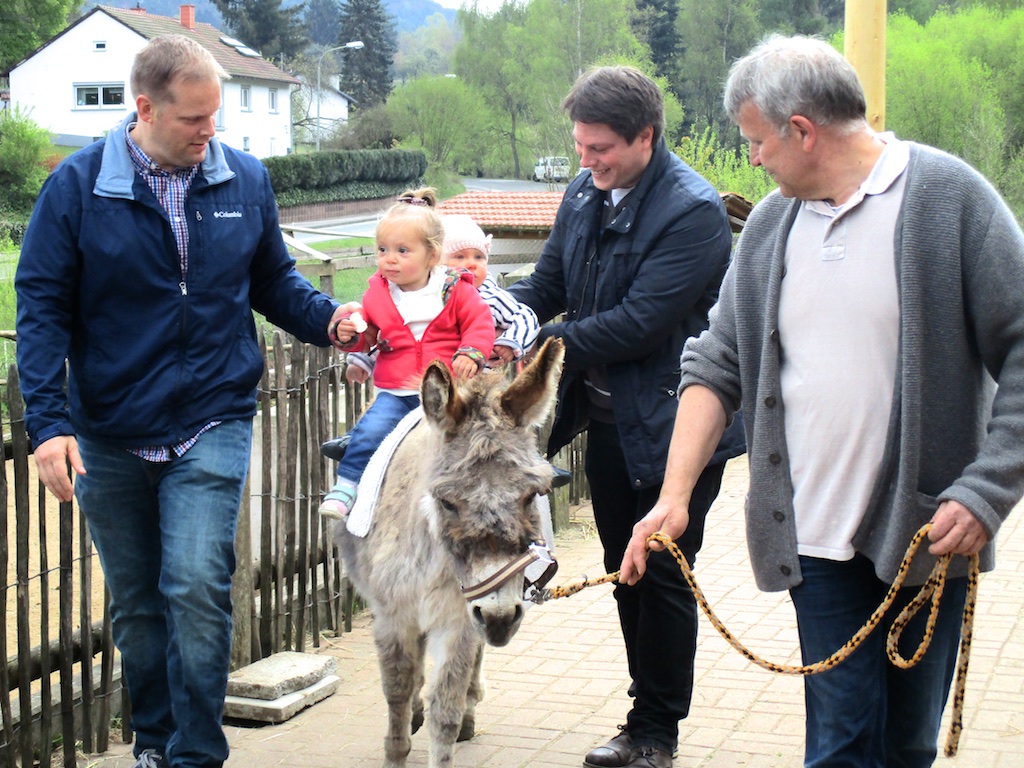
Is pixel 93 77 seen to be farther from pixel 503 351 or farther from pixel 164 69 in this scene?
pixel 164 69

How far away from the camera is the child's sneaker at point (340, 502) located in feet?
15.0

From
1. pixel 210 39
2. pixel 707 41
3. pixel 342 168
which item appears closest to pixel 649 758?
pixel 342 168

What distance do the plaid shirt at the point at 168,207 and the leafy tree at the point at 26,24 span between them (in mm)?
61906

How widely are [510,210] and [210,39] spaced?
63.9 m

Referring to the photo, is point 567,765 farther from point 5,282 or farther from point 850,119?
point 5,282

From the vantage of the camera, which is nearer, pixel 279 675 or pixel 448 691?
pixel 448 691

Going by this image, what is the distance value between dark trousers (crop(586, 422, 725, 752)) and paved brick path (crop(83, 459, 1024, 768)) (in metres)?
0.29

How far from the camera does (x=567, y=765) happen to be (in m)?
4.61

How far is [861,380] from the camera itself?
2.94 m

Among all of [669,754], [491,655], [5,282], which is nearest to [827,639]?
Result: [669,754]

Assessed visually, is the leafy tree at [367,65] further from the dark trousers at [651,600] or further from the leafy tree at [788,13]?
the dark trousers at [651,600]

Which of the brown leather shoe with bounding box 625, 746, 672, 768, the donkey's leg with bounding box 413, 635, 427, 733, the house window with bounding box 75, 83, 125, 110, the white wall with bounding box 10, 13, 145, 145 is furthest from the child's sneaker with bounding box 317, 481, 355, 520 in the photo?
the house window with bounding box 75, 83, 125, 110

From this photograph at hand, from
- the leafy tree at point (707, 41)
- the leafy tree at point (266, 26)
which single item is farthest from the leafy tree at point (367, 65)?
the leafy tree at point (707, 41)

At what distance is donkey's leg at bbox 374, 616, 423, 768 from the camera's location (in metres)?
4.45
